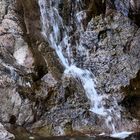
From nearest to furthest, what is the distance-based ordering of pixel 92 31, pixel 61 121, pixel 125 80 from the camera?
pixel 61 121 → pixel 125 80 → pixel 92 31

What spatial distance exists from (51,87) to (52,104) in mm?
555

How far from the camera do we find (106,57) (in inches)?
548

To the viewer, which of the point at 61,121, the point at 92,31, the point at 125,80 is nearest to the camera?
the point at 61,121

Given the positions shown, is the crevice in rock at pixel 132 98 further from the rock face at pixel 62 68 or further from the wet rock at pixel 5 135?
the wet rock at pixel 5 135

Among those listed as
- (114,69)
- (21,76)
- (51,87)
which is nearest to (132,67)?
(114,69)

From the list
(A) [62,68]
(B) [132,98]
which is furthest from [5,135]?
(B) [132,98]

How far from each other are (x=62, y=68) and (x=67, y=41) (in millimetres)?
1303

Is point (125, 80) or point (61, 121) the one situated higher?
point (125, 80)

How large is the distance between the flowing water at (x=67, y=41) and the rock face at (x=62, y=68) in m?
0.15

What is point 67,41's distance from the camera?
14320 mm

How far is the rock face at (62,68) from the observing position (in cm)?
1208

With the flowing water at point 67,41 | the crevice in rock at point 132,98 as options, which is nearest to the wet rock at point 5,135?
the flowing water at point 67,41

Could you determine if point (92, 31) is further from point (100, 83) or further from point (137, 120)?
point (137, 120)

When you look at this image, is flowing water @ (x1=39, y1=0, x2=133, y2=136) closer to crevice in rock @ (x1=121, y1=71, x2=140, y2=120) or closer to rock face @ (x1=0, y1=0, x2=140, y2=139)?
rock face @ (x1=0, y1=0, x2=140, y2=139)
